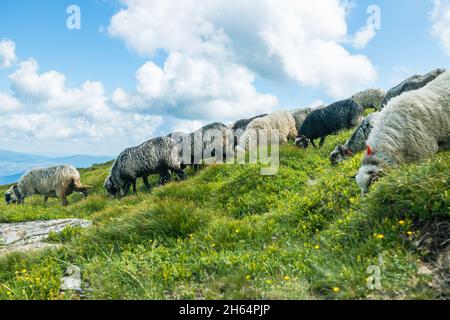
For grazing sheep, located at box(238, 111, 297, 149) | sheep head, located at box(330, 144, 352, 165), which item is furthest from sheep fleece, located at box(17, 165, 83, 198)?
sheep head, located at box(330, 144, 352, 165)

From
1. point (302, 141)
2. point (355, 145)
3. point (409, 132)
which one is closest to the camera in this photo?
point (409, 132)

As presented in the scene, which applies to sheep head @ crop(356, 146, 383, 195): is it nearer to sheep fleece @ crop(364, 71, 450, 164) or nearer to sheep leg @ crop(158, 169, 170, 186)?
sheep fleece @ crop(364, 71, 450, 164)

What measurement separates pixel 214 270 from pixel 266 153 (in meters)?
8.44

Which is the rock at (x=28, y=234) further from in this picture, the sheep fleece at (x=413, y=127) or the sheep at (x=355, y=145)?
the sheep at (x=355, y=145)

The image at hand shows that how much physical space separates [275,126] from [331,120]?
9.52 feet

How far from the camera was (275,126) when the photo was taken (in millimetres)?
18766

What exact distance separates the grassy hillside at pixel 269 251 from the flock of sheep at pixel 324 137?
884 millimetres

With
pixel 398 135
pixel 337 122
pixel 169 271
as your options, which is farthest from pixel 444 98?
pixel 337 122

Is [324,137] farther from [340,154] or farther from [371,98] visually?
[371,98]

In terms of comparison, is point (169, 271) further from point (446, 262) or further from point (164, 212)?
point (446, 262)

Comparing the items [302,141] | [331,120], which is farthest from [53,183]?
[331,120]

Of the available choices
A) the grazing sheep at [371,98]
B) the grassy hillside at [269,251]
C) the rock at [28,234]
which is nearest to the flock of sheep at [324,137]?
the grassy hillside at [269,251]

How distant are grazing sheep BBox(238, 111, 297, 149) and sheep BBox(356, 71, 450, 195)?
1044 centimetres

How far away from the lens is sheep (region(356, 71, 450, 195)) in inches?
256
